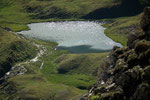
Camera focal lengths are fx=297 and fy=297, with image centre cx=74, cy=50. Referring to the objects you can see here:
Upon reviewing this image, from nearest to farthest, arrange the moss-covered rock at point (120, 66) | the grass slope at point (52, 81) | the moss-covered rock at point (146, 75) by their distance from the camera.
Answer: the moss-covered rock at point (146, 75) → the moss-covered rock at point (120, 66) → the grass slope at point (52, 81)

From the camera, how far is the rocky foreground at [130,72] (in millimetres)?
33781

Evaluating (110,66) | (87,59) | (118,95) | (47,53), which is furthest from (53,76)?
(118,95)

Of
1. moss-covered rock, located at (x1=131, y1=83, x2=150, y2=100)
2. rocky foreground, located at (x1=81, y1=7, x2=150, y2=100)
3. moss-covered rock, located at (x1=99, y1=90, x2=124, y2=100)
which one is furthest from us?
moss-covered rock, located at (x1=99, y1=90, x2=124, y2=100)

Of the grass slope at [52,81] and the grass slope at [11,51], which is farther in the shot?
the grass slope at [11,51]

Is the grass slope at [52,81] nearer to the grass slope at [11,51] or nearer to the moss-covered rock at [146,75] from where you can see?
the grass slope at [11,51]

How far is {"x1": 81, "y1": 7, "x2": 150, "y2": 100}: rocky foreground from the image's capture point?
33.8 metres

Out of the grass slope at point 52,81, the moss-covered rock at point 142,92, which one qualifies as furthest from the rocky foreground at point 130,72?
the grass slope at point 52,81

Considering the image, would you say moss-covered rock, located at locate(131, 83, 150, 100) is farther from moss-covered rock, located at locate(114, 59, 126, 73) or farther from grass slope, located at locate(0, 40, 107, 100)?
grass slope, located at locate(0, 40, 107, 100)

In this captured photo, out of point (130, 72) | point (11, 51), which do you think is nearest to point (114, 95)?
point (130, 72)

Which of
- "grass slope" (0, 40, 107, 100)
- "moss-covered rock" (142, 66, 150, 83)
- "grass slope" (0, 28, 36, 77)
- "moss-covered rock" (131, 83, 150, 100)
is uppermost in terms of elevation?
"moss-covered rock" (142, 66, 150, 83)

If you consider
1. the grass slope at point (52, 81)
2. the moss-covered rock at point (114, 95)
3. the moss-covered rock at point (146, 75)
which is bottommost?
the grass slope at point (52, 81)

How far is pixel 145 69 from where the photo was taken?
34.2 metres

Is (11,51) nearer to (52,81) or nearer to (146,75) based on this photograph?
(52,81)

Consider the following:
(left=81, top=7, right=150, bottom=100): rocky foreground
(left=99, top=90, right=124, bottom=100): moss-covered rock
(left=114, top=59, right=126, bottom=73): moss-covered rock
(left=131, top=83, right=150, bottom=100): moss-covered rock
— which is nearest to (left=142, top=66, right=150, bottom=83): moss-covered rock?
(left=81, top=7, right=150, bottom=100): rocky foreground
